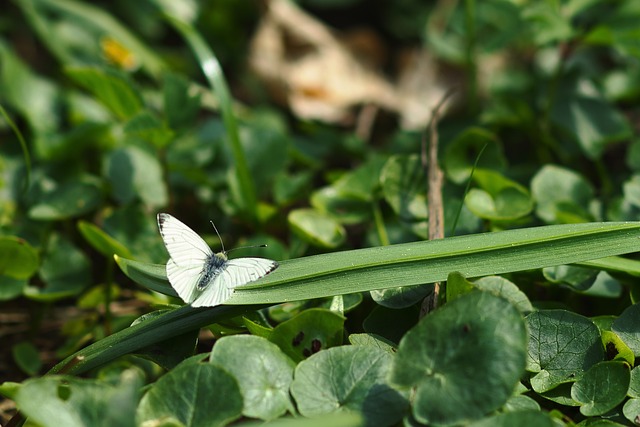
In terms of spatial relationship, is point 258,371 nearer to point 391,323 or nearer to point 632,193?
point 391,323

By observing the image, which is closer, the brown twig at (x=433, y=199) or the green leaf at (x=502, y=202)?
the brown twig at (x=433, y=199)

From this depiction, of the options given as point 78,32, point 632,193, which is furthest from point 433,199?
point 78,32

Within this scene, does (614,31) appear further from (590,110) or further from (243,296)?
(243,296)

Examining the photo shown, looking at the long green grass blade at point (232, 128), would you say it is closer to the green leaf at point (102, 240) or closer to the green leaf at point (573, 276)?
the green leaf at point (102, 240)

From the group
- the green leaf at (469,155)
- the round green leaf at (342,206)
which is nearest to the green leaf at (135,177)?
the round green leaf at (342,206)

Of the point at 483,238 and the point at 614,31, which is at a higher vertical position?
the point at 614,31

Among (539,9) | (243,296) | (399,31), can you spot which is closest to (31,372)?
(243,296)
